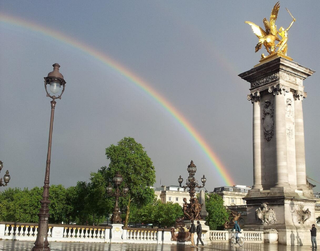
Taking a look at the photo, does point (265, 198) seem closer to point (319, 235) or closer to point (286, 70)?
point (319, 235)

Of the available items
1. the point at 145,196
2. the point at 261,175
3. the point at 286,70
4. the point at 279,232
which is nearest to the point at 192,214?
the point at 279,232

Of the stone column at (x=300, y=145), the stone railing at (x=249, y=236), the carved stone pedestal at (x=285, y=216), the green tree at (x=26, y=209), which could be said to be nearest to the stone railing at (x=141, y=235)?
the stone railing at (x=249, y=236)

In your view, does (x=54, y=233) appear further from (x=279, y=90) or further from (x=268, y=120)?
(x=279, y=90)

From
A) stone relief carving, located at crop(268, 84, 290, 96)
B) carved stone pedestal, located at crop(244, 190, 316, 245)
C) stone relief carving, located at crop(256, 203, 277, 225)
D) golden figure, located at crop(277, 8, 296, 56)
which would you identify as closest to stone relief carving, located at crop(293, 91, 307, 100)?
stone relief carving, located at crop(268, 84, 290, 96)

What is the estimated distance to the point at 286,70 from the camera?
3216 centimetres

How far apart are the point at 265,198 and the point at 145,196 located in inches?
974

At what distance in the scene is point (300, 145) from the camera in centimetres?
3206

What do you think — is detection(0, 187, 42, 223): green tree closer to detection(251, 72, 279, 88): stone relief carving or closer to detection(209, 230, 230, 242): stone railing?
detection(209, 230, 230, 242): stone railing

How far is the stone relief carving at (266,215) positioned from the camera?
96.2 feet

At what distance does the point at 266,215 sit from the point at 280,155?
16.7ft

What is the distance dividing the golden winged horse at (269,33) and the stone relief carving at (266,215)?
1440 centimetres

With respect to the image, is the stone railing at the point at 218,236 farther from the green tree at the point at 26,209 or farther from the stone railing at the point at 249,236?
the green tree at the point at 26,209

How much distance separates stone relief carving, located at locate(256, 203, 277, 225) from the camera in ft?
96.2

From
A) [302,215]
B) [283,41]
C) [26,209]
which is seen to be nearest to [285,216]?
[302,215]
